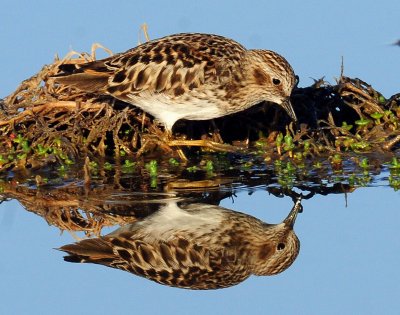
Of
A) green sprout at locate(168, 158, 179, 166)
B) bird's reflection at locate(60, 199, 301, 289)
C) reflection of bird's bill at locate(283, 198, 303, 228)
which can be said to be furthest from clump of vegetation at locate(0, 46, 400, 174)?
bird's reflection at locate(60, 199, 301, 289)

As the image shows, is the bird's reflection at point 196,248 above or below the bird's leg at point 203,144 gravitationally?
below

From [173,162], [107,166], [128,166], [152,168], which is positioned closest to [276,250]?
[152,168]

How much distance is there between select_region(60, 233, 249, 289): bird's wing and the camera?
13148 mm

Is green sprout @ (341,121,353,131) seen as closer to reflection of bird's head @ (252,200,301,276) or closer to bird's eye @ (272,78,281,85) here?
bird's eye @ (272,78,281,85)

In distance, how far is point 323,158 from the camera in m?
16.2

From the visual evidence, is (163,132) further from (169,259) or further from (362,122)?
(169,259)

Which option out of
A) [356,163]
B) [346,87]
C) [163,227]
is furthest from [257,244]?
[346,87]

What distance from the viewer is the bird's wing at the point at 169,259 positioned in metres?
13.1

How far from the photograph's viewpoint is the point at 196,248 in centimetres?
1355

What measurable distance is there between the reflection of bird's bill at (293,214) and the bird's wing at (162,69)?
2.21m

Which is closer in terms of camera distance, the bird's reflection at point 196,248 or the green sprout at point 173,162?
the bird's reflection at point 196,248

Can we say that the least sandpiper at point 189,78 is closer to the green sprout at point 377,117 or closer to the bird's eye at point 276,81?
the bird's eye at point 276,81

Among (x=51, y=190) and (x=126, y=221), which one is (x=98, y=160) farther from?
(x=126, y=221)

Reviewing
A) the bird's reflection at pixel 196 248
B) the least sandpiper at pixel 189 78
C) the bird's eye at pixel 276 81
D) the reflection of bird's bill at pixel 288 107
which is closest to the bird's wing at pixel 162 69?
the least sandpiper at pixel 189 78
